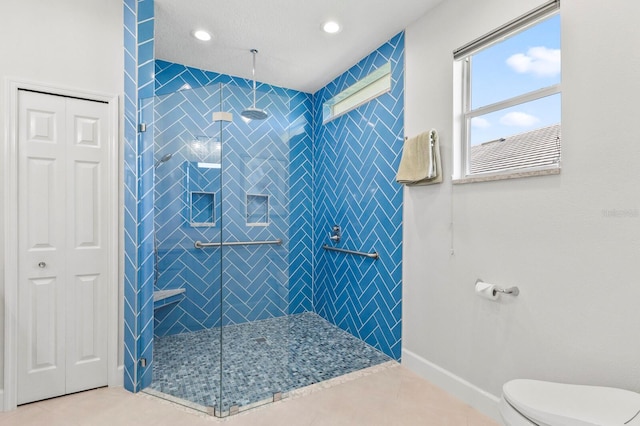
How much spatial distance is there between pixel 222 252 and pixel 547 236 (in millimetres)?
1887

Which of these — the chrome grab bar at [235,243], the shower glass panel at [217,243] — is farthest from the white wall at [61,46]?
the chrome grab bar at [235,243]

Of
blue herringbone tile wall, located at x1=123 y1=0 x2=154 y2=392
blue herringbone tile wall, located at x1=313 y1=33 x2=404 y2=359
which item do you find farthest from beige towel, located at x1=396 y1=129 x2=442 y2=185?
blue herringbone tile wall, located at x1=123 y1=0 x2=154 y2=392

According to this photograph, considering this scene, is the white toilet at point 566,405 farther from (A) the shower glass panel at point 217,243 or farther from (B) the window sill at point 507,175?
(A) the shower glass panel at point 217,243

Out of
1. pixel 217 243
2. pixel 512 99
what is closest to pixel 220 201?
pixel 217 243

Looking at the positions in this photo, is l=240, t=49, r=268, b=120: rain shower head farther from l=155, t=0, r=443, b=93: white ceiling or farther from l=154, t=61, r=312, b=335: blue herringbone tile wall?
l=155, t=0, r=443, b=93: white ceiling

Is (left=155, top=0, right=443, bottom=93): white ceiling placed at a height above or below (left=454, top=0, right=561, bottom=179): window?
above

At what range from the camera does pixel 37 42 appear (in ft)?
6.64

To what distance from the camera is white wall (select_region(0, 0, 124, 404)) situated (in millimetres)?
1953

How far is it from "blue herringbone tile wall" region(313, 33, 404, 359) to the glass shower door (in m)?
0.84

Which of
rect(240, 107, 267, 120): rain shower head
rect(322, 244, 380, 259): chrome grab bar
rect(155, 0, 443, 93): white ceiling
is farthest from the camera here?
rect(322, 244, 380, 259): chrome grab bar

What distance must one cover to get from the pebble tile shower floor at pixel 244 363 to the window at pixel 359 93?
7.23 feet

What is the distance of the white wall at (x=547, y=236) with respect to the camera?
1404 millimetres

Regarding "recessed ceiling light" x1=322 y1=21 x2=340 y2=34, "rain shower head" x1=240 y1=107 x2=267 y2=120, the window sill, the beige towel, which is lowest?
the window sill

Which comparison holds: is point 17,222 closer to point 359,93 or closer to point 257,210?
point 257,210
